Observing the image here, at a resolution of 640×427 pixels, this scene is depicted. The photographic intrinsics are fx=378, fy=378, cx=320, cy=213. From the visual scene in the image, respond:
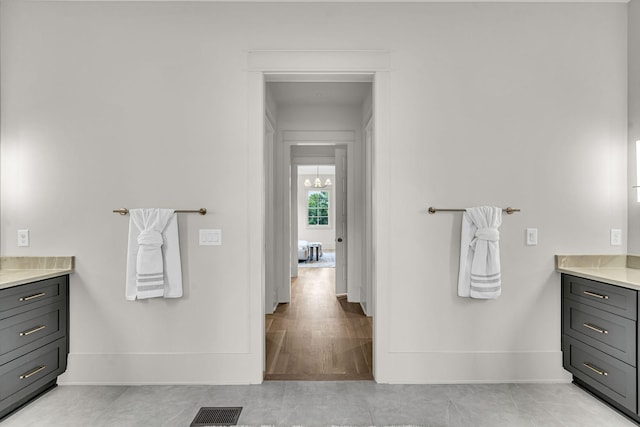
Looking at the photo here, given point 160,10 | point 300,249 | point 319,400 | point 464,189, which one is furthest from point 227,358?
point 300,249

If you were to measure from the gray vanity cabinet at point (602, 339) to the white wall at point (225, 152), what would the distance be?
22cm

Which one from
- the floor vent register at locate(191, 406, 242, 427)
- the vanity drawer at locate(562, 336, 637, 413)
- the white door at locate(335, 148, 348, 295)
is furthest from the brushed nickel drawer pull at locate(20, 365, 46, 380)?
the white door at locate(335, 148, 348, 295)

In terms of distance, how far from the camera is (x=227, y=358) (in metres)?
2.66

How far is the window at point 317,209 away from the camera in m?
11.5

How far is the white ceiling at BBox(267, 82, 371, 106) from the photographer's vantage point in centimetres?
404

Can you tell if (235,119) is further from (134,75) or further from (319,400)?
(319,400)

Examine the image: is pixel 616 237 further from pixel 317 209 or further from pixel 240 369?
pixel 317 209

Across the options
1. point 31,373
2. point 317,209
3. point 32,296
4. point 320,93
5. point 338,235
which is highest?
point 320,93

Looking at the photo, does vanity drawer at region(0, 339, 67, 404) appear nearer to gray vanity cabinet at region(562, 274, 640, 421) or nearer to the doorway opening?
the doorway opening

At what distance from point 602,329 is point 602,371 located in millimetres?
263

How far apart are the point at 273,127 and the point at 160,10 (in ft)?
6.69

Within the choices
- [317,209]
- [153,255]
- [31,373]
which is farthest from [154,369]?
[317,209]

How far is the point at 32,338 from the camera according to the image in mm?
2352

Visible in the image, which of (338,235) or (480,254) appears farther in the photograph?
(338,235)
